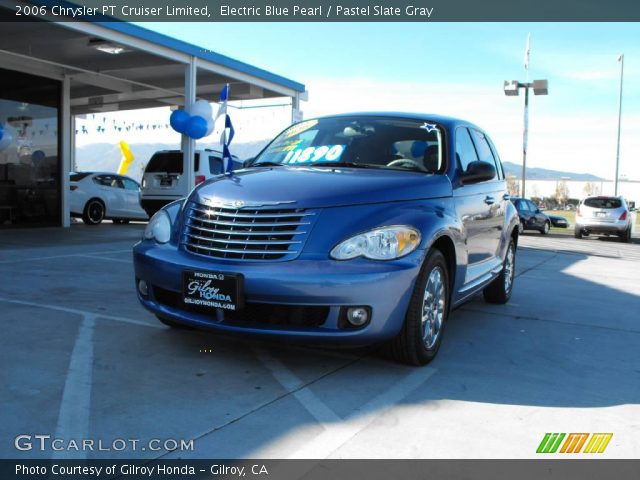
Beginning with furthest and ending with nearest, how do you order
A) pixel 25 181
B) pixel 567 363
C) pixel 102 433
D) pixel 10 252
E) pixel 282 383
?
pixel 25 181 < pixel 10 252 < pixel 567 363 < pixel 282 383 < pixel 102 433

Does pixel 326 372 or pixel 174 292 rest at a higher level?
pixel 174 292

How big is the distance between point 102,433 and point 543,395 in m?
2.33

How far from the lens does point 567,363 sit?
13.6 feet

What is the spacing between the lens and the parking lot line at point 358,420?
8.63ft

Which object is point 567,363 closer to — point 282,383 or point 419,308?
point 419,308

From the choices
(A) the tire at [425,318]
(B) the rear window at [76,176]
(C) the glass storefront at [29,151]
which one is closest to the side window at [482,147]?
(A) the tire at [425,318]

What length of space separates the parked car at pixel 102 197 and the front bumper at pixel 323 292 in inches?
510

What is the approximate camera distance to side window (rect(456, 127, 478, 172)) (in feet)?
15.8

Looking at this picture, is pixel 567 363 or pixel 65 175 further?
pixel 65 175

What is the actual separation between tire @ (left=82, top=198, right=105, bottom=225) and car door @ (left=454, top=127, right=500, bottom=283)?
12.5 metres

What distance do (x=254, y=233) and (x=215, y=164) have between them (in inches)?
449

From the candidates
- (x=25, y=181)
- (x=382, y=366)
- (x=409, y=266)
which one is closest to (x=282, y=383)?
(x=382, y=366)

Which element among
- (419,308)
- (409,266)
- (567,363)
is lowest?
(567,363)

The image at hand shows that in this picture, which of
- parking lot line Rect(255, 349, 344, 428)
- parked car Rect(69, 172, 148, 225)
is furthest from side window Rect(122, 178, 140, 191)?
parking lot line Rect(255, 349, 344, 428)
